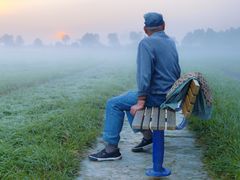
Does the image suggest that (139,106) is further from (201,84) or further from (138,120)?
(201,84)

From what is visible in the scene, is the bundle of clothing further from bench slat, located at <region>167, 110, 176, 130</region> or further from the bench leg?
the bench leg

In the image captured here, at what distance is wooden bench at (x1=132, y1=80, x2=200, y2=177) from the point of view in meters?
5.07

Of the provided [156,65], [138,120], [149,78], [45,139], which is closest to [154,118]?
[138,120]

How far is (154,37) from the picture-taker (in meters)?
5.82

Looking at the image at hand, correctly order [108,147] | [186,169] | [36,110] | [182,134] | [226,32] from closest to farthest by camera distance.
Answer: [186,169]
[108,147]
[182,134]
[36,110]
[226,32]

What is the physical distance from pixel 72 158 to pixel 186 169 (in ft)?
5.04

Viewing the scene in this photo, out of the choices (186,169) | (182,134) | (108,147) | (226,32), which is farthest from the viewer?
(226,32)

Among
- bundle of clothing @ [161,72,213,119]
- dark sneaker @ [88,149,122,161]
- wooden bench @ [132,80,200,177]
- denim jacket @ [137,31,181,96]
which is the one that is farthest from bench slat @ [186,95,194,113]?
dark sneaker @ [88,149,122,161]

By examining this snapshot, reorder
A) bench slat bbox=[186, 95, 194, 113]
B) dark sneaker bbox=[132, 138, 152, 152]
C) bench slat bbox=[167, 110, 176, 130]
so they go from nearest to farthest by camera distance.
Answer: bench slat bbox=[167, 110, 176, 130]
bench slat bbox=[186, 95, 194, 113]
dark sneaker bbox=[132, 138, 152, 152]

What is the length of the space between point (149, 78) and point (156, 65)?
0.27m

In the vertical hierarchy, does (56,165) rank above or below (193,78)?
below

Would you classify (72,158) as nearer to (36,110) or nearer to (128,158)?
(128,158)

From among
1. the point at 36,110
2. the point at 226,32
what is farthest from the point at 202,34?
the point at 36,110

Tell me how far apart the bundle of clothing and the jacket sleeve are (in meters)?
0.33
